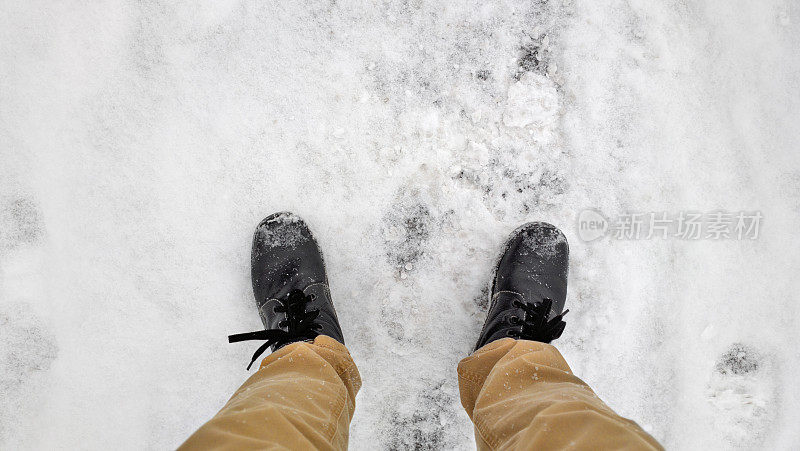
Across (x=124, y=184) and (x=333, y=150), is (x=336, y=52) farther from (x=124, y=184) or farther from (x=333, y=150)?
(x=124, y=184)

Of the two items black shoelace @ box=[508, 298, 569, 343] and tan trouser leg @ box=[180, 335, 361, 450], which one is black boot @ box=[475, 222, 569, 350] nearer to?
black shoelace @ box=[508, 298, 569, 343]

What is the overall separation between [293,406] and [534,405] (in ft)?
1.72

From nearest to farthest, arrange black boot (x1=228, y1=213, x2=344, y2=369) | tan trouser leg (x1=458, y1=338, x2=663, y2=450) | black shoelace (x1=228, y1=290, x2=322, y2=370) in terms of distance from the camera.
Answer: tan trouser leg (x1=458, y1=338, x2=663, y2=450) < black shoelace (x1=228, y1=290, x2=322, y2=370) < black boot (x1=228, y1=213, x2=344, y2=369)

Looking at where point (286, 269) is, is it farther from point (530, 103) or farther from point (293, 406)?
point (530, 103)

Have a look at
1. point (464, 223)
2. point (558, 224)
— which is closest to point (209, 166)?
point (464, 223)

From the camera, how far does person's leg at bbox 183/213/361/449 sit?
838 millimetres

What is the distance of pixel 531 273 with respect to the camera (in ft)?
4.88

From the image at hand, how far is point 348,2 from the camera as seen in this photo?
150cm

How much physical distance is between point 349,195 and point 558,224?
2.42 feet

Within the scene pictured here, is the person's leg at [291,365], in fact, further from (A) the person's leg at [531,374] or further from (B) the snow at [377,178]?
(A) the person's leg at [531,374]

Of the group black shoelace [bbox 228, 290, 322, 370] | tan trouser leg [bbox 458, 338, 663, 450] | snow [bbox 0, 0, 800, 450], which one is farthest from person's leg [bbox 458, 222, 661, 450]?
black shoelace [bbox 228, 290, 322, 370]

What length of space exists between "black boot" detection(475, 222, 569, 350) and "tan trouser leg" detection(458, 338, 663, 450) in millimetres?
197

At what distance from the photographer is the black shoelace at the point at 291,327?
1278 mm
